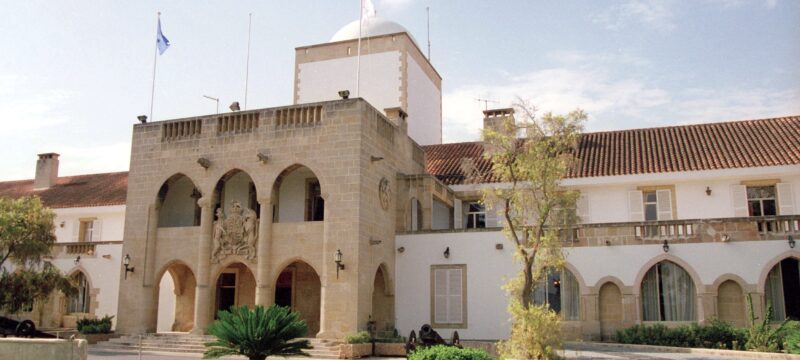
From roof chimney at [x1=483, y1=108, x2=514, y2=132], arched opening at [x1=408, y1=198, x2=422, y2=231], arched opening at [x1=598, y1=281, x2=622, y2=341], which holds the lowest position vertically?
arched opening at [x1=598, y1=281, x2=622, y2=341]

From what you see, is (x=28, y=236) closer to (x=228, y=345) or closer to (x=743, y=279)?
(x=228, y=345)

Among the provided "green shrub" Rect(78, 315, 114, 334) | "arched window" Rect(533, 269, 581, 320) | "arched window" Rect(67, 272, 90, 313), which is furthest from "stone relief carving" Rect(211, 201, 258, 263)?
"arched window" Rect(533, 269, 581, 320)

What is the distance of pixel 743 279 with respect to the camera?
22.0 meters

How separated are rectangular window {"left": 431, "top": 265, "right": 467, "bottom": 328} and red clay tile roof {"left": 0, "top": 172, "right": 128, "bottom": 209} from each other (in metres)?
15.9

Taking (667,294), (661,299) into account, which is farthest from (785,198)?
(661,299)

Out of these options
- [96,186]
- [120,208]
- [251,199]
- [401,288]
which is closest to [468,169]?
[401,288]

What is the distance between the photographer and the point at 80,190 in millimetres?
36625

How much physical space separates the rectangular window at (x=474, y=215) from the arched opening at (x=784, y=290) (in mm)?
10496

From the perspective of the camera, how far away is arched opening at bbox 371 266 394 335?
25.0 meters

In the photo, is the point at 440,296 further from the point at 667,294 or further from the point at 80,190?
the point at 80,190

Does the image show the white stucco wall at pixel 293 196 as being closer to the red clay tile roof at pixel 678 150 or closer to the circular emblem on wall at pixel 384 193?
the circular emblem on wall at pixel 384 193

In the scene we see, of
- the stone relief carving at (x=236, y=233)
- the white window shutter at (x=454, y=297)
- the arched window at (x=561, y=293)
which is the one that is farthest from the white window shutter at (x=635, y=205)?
the stone relief carving at (x=236, y=233)

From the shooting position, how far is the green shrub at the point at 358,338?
70.4 feet

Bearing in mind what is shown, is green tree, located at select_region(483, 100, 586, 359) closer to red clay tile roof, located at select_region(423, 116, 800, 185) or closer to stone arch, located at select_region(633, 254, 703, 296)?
stone arch, located at select_region(633, 254, 703, 296)
